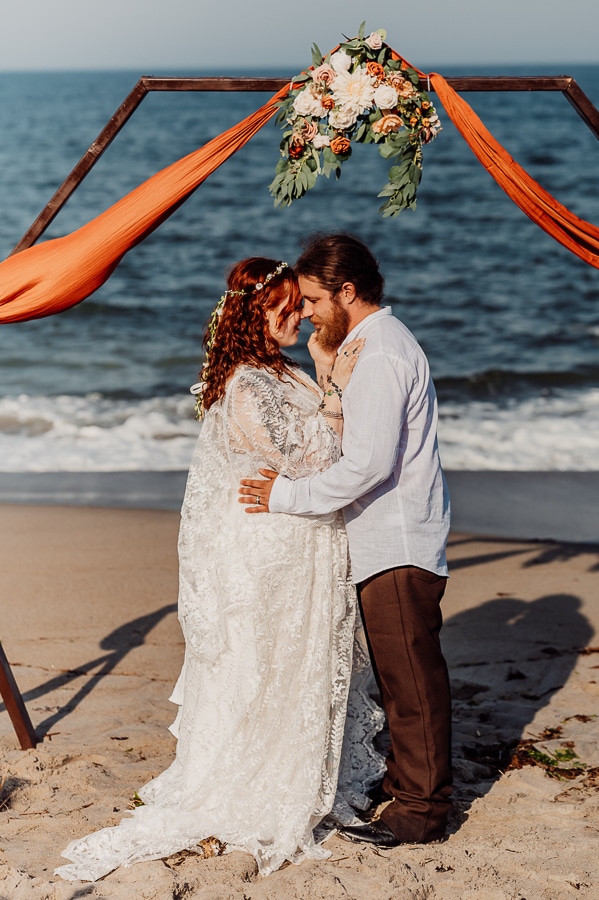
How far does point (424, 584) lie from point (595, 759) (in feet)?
5.01

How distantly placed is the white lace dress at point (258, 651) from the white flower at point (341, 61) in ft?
3.75

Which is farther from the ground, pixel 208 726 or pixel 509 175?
pixel 509 175

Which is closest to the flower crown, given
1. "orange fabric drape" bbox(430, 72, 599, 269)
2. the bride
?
the bride

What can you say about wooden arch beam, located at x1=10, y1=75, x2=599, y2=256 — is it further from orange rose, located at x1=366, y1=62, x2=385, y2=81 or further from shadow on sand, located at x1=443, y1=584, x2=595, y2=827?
shadow on sand, located at x1=443, y1=584, x2=595, y2=827

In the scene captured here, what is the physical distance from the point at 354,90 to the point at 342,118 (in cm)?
10

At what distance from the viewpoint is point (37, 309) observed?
3891 mm

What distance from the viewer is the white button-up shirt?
3.39 m

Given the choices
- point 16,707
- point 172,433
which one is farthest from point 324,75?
point 172,433

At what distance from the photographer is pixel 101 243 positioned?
12.6ft

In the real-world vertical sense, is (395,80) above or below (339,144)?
above

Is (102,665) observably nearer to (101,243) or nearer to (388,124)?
(101,243)

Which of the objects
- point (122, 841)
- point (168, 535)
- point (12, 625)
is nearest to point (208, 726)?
point (122, 841)

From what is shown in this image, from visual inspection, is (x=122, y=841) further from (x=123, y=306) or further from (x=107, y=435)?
(x=123, y=306)

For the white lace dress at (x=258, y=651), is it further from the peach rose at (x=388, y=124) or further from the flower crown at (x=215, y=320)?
the peach rose at (x=388, y=124)
